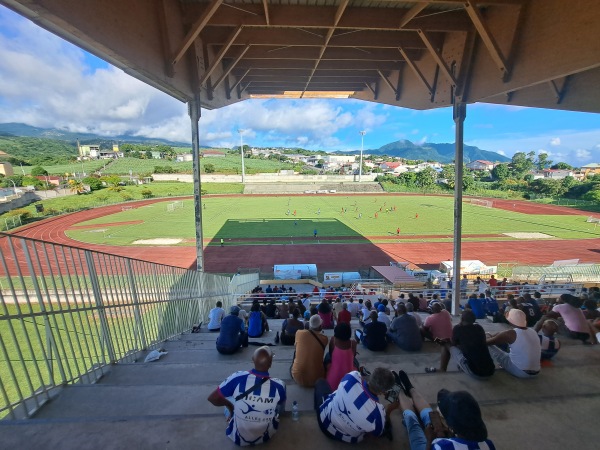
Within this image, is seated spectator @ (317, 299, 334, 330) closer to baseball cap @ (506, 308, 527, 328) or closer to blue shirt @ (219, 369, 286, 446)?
baseball cap @ (506, 308, 527, 328)

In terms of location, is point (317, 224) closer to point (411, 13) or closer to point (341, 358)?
point (411, 13)

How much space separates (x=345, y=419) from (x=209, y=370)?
241 cm

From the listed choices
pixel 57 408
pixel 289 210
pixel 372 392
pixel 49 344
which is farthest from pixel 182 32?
pixel 289 210

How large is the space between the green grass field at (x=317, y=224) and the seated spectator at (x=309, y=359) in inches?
945

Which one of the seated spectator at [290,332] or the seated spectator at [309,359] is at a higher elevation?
the seated spectator at [309,359]

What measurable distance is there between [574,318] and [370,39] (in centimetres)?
698

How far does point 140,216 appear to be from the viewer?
40.5 m

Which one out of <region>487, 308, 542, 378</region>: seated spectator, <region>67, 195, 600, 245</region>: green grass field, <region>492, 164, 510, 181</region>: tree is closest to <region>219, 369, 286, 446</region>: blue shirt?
<region>487, 308, 542, 378</region>: seated spectator

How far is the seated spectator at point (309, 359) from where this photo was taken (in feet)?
10.6

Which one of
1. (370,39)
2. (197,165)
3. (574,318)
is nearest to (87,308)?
(197,165)

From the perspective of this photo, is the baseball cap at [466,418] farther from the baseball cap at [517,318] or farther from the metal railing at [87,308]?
the metal railing at [87,308]

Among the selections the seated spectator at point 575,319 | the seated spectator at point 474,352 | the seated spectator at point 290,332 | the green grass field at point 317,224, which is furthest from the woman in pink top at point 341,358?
the green grass field at point 317,224

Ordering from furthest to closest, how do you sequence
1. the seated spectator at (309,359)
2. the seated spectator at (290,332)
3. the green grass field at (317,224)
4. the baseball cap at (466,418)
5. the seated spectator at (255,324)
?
the green grass field at (317,224)
the seated spectator at (255,324)
the seated spectator at (290,332)
the seated spectator at (309,359)
the baseball cap at (466,418)

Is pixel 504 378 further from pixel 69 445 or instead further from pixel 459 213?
pixel 459 213
